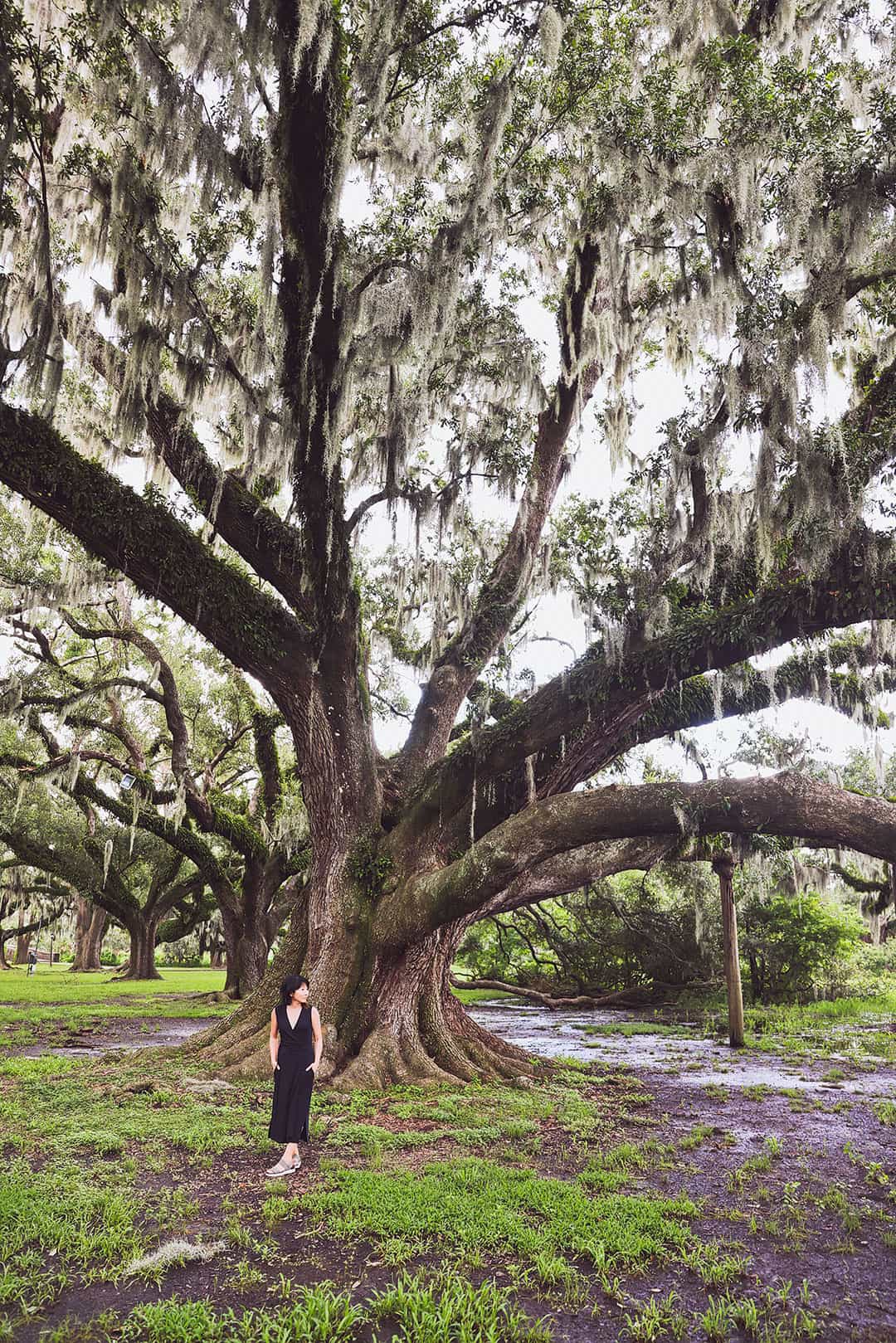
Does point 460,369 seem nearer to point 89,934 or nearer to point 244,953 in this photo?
point 244,953

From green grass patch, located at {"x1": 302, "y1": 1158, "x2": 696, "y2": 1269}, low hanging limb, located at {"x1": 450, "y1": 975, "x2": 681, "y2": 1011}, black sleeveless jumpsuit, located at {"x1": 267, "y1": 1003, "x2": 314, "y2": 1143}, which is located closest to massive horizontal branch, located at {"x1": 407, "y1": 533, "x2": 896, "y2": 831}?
black sleeveless jumpsuit, located at {"x1": 267, "y1": 1003, "x2": 314, "y2": 1143}

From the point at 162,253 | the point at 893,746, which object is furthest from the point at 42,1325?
the point at 893,746

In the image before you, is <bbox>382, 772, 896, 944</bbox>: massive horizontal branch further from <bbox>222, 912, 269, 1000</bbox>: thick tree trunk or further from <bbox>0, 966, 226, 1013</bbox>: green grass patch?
<bbox>0, 966, 226, 1013</bbox>: green grass patch

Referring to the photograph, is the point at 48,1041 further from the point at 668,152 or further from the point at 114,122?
the point at 668,152

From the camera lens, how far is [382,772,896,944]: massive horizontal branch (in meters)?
6.60

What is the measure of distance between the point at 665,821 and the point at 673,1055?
579 centimetres

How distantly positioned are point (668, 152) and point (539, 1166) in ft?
26.5

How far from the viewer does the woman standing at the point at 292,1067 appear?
195 inches

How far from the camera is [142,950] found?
1041 inches

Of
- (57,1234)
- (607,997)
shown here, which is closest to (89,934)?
(607,997)

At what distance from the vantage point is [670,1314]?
314 centimetres

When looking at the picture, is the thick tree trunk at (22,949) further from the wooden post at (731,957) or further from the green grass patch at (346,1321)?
the green grass patch at (346,1321)

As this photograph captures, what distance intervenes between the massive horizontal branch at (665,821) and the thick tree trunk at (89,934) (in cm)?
2870

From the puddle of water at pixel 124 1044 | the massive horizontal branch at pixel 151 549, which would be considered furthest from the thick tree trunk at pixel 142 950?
the massive horizontal branch at pixel 151 549
